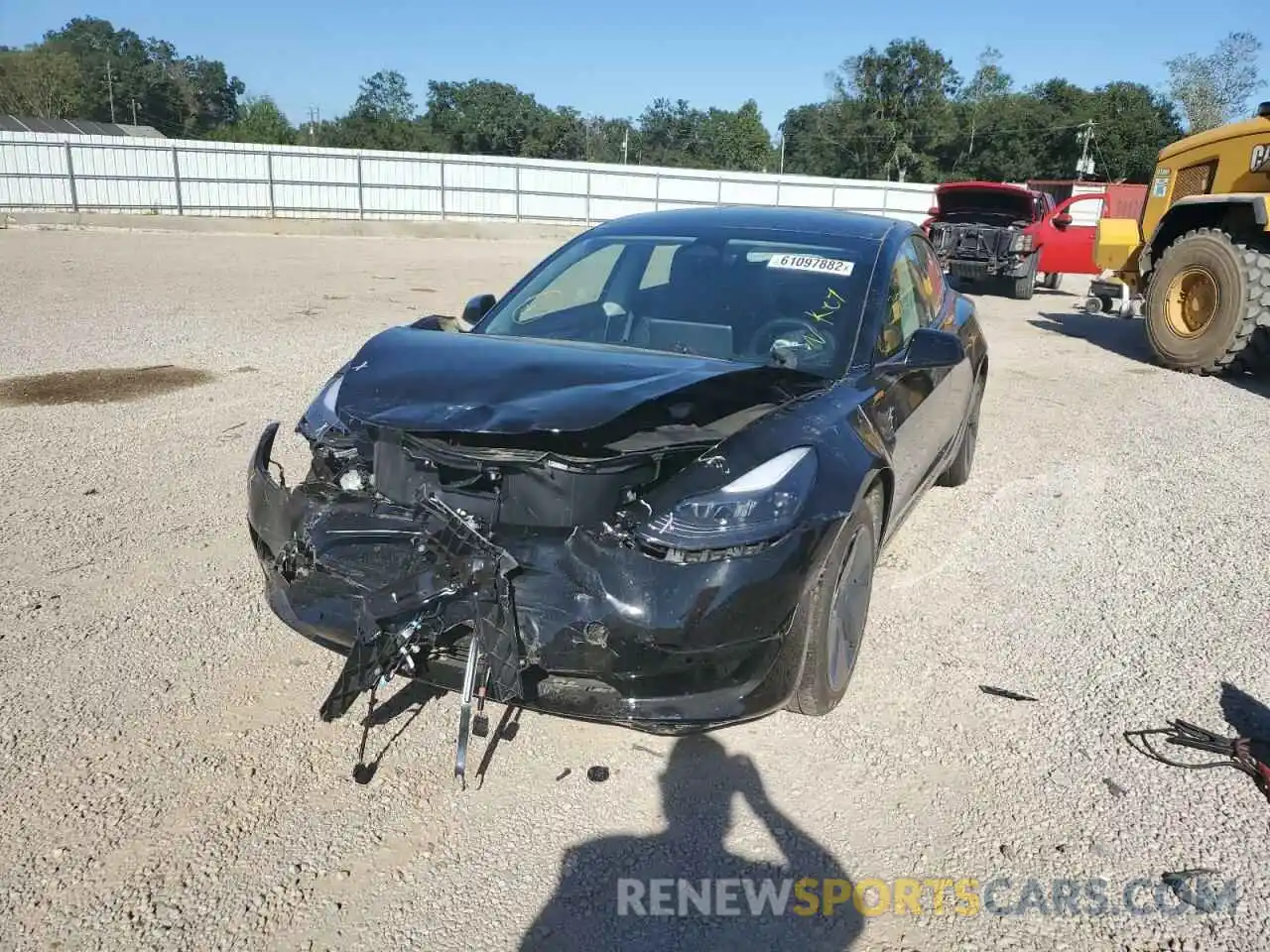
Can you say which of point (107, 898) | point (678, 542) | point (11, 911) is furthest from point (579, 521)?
point (11, 911)

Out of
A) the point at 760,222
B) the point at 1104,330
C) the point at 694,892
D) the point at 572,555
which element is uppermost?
the point at 760,222

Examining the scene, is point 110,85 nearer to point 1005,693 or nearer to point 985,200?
point 985,200

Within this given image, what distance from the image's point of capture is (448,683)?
2541 millimetres

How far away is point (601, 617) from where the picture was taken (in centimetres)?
240

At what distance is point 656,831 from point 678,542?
2.63 ft

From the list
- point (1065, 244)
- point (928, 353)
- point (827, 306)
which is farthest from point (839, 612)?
point (1065, 244)

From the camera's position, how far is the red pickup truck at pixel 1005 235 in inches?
583

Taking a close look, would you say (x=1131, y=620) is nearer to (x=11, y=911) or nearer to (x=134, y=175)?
(x=11, y=911)

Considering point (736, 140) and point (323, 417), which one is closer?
point (323, 417)

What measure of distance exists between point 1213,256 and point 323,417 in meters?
8.67

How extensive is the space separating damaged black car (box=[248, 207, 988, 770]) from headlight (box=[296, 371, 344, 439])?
0.4 inches

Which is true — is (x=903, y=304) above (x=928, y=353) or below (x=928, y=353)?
above

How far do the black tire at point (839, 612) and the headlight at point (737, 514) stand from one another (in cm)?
24

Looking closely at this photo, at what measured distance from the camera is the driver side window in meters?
3.71
